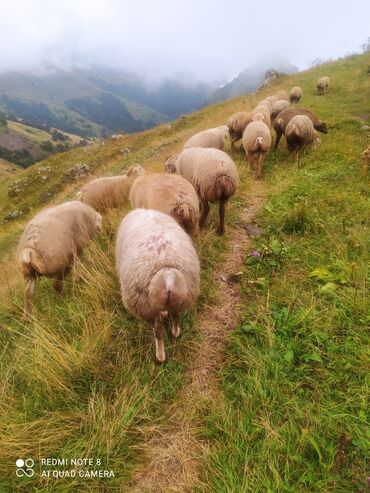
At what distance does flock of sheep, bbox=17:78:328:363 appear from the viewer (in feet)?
10.5

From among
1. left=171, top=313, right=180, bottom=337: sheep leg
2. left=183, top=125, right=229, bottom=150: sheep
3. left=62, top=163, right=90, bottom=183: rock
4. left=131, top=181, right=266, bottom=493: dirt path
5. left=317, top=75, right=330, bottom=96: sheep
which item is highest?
left=317, top=75, right=330, bottom=96: sheep

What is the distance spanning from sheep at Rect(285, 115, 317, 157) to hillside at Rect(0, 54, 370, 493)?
14.5 ft

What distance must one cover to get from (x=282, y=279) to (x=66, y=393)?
2943 mm

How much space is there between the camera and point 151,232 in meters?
3.62

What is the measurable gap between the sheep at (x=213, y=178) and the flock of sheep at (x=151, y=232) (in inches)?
0.7

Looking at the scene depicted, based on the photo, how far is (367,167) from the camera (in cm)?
734

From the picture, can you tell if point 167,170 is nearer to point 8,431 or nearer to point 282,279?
point 282,279

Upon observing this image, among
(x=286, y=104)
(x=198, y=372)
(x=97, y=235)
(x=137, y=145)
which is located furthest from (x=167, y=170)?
(x=137, y=145)

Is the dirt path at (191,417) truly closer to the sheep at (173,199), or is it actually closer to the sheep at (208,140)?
the sheep at (173,199)

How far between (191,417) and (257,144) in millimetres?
7193

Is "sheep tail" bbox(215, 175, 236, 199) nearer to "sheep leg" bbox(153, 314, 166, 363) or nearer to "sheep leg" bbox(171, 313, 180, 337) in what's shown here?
"sheep leg" bbox(171, 313, 180, 337)

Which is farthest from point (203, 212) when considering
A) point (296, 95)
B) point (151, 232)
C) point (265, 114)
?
point (296, 95)

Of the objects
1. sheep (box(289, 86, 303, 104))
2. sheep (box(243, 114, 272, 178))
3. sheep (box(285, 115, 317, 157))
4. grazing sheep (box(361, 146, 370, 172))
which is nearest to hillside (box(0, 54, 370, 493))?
grazing sheep (box(361, 146, 370, 172))

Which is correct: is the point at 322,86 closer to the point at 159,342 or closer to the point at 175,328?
the point at 175,328
